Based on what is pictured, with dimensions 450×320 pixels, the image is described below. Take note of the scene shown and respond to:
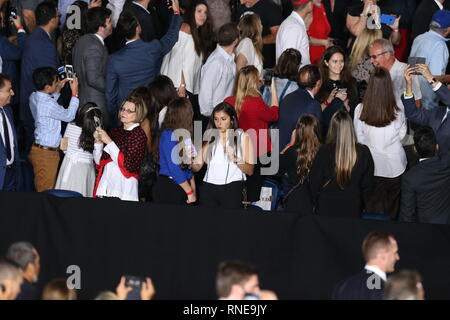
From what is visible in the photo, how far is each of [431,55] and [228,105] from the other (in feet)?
8.75

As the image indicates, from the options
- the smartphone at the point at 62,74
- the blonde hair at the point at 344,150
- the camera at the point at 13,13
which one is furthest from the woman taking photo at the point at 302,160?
the camera at the point at 13,13

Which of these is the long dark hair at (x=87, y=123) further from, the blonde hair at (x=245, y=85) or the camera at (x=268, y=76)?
the camera at (x=268, y=76)

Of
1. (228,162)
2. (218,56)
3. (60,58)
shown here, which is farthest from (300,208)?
(60,58)

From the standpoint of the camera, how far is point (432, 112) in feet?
31.1

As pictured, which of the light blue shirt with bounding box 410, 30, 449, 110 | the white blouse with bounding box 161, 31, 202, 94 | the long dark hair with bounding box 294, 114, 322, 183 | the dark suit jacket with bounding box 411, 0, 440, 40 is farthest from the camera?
the dark suit jacket with bounding box 411, 0, 440, 40

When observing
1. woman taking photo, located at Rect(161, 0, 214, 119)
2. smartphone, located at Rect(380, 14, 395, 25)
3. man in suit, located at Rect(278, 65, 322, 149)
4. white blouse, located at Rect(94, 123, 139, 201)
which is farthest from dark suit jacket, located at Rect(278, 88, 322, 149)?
smartphone, located at Rect(380, 14, 395, 25)

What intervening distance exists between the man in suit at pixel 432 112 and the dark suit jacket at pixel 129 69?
8.39 feet

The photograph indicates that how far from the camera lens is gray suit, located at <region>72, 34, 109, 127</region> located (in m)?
10.2

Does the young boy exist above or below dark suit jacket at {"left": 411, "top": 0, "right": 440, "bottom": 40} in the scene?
below

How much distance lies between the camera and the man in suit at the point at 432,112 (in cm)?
932

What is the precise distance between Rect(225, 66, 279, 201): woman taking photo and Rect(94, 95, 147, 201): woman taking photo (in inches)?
41.5

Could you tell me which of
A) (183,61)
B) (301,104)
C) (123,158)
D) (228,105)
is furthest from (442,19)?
(123,158)

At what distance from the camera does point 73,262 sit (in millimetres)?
7430

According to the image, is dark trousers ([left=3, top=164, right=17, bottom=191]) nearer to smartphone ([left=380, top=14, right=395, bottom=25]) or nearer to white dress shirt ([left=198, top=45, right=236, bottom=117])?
white dress shirt ([left=198, top=45, right=236, bottom=117])
